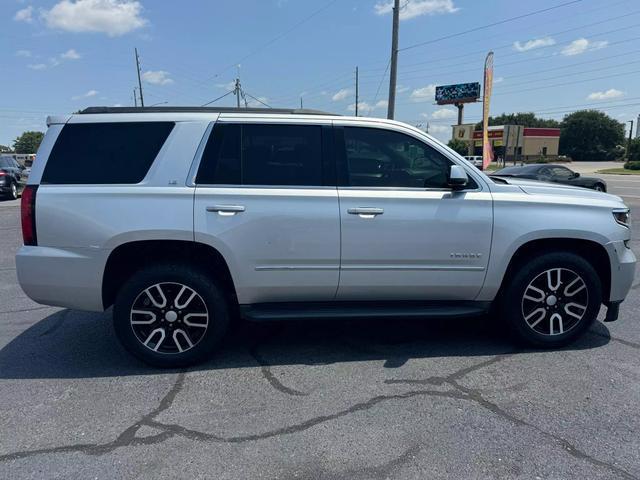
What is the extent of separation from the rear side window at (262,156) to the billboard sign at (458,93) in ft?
269

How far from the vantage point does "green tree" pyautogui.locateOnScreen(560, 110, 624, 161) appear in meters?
96.8

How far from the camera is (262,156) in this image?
3.78 meters

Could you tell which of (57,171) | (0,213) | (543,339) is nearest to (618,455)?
(543,339)

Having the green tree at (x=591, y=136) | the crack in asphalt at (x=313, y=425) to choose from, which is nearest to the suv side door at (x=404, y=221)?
the crack in asphalt at (x=313, y=425)

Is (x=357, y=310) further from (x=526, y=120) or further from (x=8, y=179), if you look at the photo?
(x=526, y=120)

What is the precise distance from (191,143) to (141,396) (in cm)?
194

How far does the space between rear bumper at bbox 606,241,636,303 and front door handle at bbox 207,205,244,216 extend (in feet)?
10.3

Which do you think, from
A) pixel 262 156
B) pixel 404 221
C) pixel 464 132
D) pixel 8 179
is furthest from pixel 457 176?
pixel 464 132

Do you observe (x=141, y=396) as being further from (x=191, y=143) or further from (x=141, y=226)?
(x=191, y=143)

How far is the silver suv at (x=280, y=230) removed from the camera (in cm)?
360

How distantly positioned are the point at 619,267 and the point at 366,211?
2.29m

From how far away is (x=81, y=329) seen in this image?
15.3 feet

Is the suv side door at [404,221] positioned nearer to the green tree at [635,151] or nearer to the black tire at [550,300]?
the black tire at [550,300]

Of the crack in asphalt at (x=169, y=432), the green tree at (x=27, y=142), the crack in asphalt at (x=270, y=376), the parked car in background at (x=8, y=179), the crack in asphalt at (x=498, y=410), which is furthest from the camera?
the green tree at (x=27, y=142)
